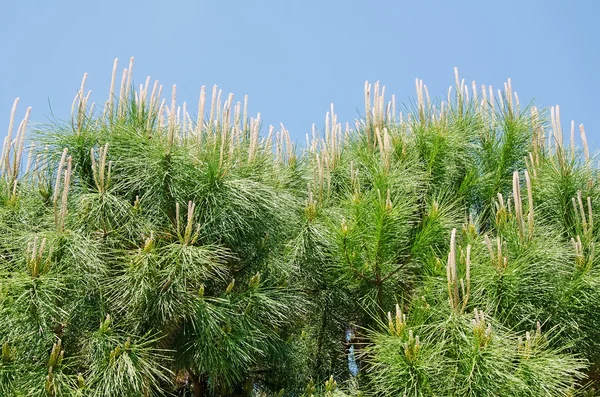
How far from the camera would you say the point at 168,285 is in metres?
2.61

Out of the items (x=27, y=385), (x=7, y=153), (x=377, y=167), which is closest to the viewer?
(x=27, y=385)

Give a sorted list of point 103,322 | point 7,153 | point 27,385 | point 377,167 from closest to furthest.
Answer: point 27,385
point 103,322
point 7,153
point 377,167

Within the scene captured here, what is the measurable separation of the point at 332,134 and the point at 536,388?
1.43m

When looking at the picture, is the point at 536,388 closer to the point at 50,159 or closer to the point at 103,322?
the point at 103,322

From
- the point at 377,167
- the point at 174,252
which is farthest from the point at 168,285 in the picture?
the point at 377,167

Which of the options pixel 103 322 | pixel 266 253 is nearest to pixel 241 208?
pixel 266 253

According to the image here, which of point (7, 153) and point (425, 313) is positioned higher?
point (7, 153)

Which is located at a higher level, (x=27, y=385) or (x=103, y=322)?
(x=103, y=322)

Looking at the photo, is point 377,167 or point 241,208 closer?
point 241,208

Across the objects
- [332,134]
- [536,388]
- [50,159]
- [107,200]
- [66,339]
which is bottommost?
[536,388]

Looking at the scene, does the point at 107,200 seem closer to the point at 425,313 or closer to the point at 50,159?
the point at 50,159

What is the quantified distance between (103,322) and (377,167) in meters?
1.31

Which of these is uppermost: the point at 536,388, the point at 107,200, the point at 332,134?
the point at 332,134

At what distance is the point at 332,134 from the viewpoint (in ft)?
10.9
